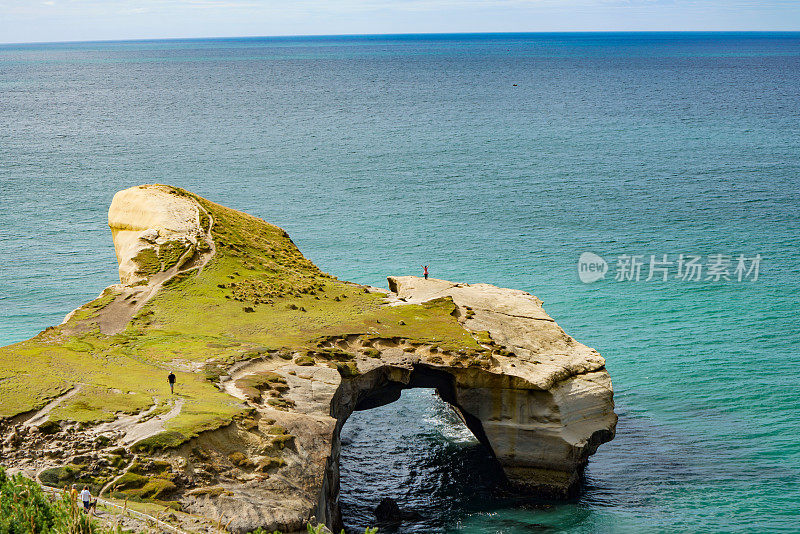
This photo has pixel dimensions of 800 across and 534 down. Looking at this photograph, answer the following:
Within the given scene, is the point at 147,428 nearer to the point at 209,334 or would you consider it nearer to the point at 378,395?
the point at 209,334

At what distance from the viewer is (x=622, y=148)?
4852 inches

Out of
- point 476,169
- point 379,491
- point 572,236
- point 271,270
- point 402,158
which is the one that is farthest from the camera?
point 402,158

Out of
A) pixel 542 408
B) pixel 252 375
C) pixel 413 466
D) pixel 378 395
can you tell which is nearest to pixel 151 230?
pixel 378 395

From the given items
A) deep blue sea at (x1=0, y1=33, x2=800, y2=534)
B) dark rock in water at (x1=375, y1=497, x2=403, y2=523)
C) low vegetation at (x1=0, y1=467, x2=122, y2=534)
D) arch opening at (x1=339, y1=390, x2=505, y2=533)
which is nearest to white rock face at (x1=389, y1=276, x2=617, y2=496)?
deep blue sea at (x1=0, y1=33, x2=800, y2=534)

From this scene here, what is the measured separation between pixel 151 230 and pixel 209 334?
13503 millimetres

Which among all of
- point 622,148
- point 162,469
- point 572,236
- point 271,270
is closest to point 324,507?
point 162,469

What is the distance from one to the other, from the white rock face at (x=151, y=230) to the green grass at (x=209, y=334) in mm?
362

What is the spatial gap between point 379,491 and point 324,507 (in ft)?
34.0

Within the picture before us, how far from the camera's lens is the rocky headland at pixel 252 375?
2886 centimetres

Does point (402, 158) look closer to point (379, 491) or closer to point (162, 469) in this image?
point (379, 491)

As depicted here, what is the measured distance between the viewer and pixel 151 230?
171 ft

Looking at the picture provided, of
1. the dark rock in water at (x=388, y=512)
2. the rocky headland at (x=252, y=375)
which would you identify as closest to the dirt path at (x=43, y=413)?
the rocky headland at (x=252, y=375)

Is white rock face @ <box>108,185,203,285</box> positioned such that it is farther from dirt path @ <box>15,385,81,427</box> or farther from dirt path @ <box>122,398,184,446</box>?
dirt path @ <box>122,398,184,446</box>

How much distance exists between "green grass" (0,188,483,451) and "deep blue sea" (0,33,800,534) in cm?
725
